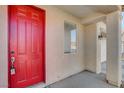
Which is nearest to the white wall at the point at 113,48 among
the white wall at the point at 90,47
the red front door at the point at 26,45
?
the white wall at the point at 90,47

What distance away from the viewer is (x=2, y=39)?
2.01 m

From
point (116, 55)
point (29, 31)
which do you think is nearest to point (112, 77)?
point (116, 55)

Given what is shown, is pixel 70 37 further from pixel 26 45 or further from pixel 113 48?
pixel 26 45

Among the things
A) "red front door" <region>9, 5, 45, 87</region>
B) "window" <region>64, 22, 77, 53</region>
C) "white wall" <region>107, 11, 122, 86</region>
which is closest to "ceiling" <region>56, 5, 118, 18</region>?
"white wall" <region>107, 11, 122, 86</region>

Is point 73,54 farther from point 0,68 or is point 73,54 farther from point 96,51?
point 0,68

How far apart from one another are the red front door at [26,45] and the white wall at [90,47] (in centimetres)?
243

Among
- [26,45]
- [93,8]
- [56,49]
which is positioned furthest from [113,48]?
[26,45]

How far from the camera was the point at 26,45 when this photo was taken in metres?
2.58

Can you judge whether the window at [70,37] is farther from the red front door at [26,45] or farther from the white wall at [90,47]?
the red front door at [26,45]

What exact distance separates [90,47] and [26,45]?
9.82ft

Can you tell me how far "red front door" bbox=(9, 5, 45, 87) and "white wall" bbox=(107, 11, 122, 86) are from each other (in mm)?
1900

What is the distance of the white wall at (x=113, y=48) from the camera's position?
306 centimetres

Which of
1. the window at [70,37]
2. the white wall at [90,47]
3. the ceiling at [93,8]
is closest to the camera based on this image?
the ceiling at [93,8]

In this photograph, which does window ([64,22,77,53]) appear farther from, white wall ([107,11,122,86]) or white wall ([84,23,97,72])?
white wall ([107,11,122,86])
